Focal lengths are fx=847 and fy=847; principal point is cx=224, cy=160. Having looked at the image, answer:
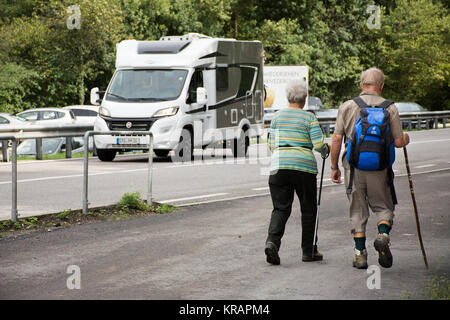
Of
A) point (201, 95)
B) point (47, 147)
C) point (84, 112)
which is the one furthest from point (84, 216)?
point (84, 112)

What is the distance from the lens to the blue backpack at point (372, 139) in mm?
6984

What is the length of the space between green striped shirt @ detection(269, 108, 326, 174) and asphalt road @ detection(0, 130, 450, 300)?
0.89 metres

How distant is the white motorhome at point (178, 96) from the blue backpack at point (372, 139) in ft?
39.9

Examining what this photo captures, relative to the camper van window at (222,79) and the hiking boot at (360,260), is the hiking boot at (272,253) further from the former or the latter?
the camper van window at (222,79)

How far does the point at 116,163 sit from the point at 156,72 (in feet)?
8.23

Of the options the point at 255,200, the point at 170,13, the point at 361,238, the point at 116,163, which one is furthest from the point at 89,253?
the point at 170,13

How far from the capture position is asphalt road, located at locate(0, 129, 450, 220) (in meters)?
12.5

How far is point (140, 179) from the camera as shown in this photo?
611 inches

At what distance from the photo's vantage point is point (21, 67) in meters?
39.9

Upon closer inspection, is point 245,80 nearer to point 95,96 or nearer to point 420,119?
point 95,96

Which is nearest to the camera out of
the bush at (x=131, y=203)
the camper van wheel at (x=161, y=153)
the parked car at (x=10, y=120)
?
the bush at (x=131, y=203)

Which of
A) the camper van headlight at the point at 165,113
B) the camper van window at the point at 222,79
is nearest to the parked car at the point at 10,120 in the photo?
the camper van window at the point at 222,79

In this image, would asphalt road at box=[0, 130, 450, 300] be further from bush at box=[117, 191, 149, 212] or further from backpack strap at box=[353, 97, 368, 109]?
backpack strap at box=[353, 97, 368, 109]
